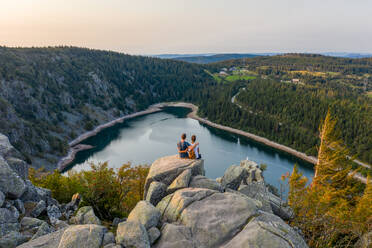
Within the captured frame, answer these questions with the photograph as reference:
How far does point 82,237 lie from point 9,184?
30.8 ft

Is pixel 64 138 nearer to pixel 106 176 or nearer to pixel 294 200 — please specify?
pixel 106 176

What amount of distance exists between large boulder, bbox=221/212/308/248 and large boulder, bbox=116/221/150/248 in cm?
453

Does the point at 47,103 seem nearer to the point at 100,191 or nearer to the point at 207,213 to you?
the point at 100,191

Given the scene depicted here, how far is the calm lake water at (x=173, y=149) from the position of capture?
93606 millimetres

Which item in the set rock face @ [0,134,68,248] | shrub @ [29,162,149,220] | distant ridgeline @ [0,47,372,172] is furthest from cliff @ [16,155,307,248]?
distant ridgeline @ [0,47,372,172]

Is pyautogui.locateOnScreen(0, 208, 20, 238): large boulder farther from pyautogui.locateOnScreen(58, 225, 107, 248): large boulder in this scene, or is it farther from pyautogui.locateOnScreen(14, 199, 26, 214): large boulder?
pyautogui.locateOnScreen(58, 225, 107, 248): large boulder

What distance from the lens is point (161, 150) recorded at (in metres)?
108

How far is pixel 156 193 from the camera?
18234mm

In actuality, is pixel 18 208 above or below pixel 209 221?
below

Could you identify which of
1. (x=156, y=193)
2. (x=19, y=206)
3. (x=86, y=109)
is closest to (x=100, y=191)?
(x=19, y=206)

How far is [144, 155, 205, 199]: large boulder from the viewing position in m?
19.5

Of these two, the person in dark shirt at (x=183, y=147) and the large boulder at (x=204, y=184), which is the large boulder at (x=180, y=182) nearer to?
the large boulder at (x=204, y=184)

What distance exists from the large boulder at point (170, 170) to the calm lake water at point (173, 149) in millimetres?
63496

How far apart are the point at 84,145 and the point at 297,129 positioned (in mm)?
111430
